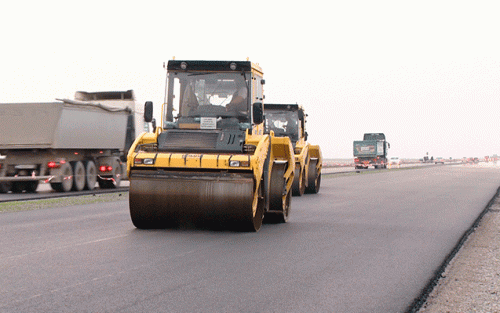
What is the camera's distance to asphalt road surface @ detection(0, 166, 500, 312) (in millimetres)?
6183

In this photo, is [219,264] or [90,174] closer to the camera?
[219,264]

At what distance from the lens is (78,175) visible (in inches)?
986

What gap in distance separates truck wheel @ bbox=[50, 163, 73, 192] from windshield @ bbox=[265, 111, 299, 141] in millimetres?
7477

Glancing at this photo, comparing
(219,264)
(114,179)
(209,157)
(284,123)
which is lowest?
(219,264)

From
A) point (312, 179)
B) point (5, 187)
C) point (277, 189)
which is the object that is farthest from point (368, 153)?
point (277, 189)

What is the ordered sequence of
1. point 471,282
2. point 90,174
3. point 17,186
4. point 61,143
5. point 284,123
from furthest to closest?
point 90,174 → point 17,186 → point 61,143 → point 284,123 → point 471,282

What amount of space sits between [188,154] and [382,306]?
207 inches

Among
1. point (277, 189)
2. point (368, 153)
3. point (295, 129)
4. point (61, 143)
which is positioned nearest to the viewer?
point (277, 189)

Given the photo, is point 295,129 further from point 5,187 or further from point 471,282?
point 471,282

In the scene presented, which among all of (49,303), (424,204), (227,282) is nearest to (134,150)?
(227,282)

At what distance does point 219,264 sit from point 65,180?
56.5 ft

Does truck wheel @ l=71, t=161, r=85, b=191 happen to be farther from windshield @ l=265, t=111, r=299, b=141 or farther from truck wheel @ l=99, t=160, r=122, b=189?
windshield @ l=265, t=111, r=299, b=141

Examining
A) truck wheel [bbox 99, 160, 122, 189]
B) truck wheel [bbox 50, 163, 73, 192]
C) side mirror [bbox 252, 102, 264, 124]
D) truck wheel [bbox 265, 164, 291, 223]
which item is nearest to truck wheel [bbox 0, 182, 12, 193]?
truck wheel [bbox 50, 163, 73, 192]

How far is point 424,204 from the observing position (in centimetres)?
1900
